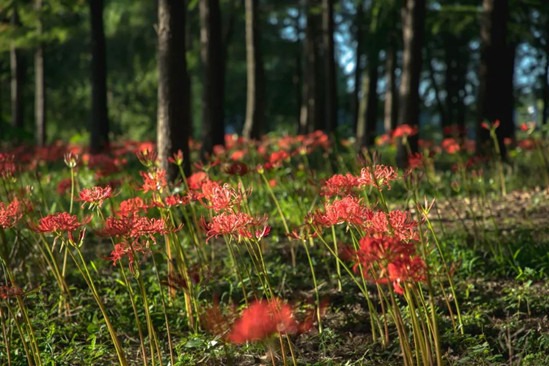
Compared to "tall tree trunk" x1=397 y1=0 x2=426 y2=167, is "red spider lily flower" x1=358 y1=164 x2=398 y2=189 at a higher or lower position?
lower

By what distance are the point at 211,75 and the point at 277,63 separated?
84.7 ft

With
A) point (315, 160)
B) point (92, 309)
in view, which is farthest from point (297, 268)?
point (315, 160)

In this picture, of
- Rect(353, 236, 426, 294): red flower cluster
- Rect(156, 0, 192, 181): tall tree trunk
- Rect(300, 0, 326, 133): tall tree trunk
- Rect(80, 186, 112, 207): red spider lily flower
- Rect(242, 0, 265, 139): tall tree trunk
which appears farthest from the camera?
Rect(300, 0, 326, 133): tall tree trunk

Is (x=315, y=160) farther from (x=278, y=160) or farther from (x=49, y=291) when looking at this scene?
(x=49, y=291)

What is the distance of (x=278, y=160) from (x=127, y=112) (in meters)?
23.7

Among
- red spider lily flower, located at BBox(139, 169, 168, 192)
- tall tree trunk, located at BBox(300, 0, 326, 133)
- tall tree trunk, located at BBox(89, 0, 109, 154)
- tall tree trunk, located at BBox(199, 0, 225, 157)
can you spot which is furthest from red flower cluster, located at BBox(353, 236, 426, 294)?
tall tree trunk, located at BBox(300, 0, 326, 133)

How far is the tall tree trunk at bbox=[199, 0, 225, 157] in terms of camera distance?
35.5 feet

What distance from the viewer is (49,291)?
176 inches

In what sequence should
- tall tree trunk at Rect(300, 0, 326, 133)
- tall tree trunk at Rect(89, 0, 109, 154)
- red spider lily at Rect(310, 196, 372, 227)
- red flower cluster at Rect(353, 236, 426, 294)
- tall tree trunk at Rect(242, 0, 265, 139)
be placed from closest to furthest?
red flower cluster at Rect(353, 236, 426, 294) < red spider lily at Rect(310, 196, 372, 227) < tall tree trunk at Rect(89, 0, 109, 154) < tall tree trunk at Rect(242, 0, 265, 139) < tall tree trunk at Rect(300, 0, 326, 133)

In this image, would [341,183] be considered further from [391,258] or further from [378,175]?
[391,258]

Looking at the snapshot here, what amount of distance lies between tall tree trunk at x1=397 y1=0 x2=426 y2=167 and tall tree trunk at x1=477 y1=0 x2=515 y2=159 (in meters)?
0.92

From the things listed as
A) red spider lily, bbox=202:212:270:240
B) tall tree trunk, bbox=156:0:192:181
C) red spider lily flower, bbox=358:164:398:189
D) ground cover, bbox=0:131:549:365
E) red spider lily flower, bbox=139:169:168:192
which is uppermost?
tall tree trunk, bbox=156:0:192:181

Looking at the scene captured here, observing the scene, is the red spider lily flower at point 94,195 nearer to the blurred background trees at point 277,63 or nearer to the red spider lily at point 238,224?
the red spider lily at point 238,224

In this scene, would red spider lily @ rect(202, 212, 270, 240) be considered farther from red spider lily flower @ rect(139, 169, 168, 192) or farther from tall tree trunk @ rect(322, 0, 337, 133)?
tall tree trunk @ rect(322, 0, 337, 133)
